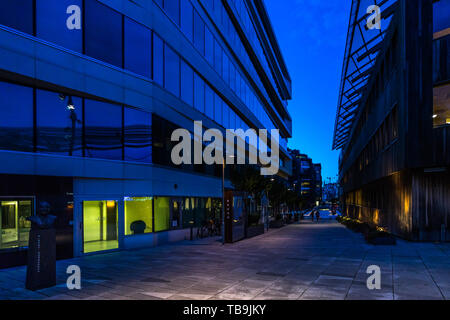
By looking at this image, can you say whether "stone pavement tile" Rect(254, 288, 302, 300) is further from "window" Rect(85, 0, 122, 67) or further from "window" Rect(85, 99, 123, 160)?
"window" Rect(85, 0, 122, 67)

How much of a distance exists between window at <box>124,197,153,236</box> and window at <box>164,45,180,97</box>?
7.77 metres

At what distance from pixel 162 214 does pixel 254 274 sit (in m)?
10.6

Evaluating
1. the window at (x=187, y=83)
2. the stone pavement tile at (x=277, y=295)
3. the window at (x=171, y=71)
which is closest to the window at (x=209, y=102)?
the window at (x=187, y=83)

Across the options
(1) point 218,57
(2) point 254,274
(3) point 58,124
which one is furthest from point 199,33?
(2) point 254,274

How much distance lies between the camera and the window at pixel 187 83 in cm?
2355

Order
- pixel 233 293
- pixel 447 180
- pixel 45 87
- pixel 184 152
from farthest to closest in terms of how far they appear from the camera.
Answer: pixel 184 152
pixel 447 180
pixel 45 87
pixel 233 293

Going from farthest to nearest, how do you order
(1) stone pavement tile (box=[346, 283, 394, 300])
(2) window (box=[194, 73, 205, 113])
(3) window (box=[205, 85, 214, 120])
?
(3) window (box=[205, 85, 214, 120])
(2) window (box=[194, 73, 205, 113])
(1) stone pavement tile (box=[346, 283, 394, 300])

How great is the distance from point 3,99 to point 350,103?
4225 cm

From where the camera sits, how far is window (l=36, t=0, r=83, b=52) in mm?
14102

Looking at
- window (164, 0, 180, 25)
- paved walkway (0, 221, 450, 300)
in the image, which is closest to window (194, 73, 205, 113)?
window (164, 0, 180, 25)

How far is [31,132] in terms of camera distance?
1403 centimetres
